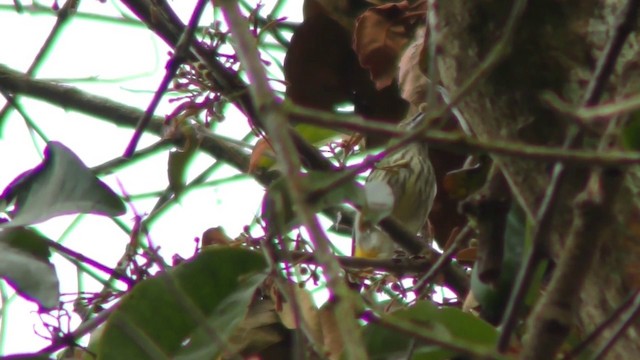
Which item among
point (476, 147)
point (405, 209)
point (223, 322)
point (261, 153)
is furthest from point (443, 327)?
point (405, 209)

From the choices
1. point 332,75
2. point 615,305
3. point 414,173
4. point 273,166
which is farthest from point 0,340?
point 414,173

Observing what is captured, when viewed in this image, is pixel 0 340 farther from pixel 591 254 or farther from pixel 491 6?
pixel 591 254

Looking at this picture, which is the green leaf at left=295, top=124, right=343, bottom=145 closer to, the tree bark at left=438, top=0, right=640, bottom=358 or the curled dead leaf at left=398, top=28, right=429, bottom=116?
the curled dead leaf at left=398, top=28, right=429, bottom=116

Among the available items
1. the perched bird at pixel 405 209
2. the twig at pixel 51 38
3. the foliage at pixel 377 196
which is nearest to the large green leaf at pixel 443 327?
the foliage at pixel 377 196

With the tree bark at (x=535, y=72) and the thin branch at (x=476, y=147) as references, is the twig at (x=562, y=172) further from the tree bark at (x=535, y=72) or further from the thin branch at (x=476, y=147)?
the tree bark at (x=535, y=72)

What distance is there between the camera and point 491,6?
0.82 m

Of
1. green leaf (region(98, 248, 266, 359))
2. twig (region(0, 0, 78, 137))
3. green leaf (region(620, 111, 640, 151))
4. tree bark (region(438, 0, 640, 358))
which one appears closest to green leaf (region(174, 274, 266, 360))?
green leaf (region(98, 248, 266, 359))

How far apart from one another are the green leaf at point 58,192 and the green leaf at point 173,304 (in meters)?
0.11

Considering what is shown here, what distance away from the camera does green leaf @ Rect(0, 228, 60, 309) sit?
88 centimetres

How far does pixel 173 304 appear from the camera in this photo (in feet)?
2.79

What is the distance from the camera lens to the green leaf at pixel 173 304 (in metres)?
0.82

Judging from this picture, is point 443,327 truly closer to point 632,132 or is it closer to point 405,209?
point 632,132

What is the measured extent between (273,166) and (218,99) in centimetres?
10

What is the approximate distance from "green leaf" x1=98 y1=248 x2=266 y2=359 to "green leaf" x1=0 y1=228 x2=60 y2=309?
0.07 meters
